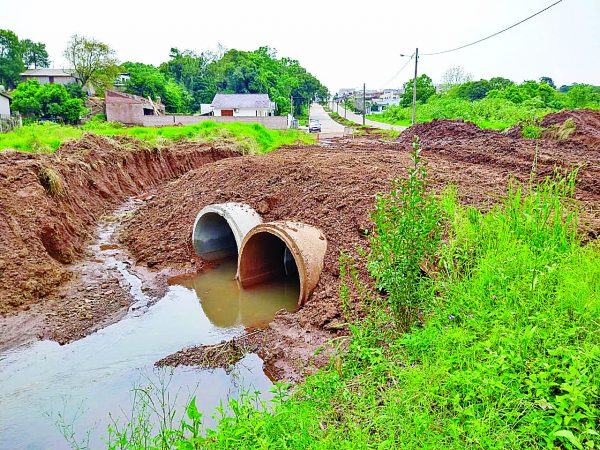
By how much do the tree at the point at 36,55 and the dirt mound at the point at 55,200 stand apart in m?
62.0

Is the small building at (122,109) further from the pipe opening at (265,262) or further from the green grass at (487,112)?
the pipe opening at (265,262)

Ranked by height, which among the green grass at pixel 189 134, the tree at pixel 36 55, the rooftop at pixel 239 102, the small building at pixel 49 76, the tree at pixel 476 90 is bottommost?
the green grass at pixel 189 134

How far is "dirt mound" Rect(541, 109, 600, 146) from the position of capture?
1564 centimetres

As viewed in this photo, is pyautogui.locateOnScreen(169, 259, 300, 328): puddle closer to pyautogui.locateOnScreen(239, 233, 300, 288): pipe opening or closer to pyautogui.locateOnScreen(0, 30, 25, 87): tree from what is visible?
pyautogui.locateOnScreen(239, 233, 300, 288): pipe opening

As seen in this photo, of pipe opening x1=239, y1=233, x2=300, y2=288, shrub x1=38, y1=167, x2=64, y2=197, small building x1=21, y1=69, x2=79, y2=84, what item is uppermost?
small building x1=21, y1=69, x2=79, y2=84

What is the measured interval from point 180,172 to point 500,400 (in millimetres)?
17063

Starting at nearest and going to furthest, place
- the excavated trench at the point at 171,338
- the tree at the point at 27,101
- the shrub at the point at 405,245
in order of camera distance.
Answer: the shrub at the point at 405,245 < the excavated trench at the point at 171,338 < the tree at the point at 27,101

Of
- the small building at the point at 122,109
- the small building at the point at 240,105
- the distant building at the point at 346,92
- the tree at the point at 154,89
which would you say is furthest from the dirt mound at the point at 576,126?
the distant building at the point at 346,92

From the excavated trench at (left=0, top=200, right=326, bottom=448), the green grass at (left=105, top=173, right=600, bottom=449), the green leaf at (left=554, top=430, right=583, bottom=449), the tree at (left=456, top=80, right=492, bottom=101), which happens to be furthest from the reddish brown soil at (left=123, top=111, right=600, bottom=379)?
the tree at (left=456, top=80, right=492, bottom=101)

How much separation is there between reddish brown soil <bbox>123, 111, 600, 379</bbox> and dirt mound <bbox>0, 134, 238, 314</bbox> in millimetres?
1484

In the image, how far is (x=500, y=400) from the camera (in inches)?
113

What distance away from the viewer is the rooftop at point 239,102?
49688 mm

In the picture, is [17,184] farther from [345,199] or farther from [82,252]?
[345,199]

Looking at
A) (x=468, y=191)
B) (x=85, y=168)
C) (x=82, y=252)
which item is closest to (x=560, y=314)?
(x=468, y=191)
